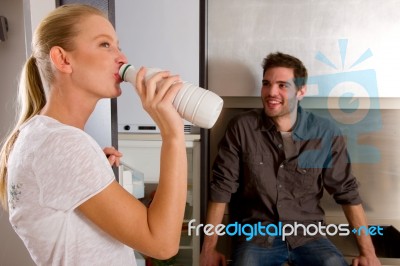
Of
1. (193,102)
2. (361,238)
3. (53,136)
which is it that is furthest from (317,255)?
(53,136)

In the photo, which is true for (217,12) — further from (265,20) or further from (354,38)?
(354,38)

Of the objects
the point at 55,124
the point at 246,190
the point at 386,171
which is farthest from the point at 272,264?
the point at 55,124

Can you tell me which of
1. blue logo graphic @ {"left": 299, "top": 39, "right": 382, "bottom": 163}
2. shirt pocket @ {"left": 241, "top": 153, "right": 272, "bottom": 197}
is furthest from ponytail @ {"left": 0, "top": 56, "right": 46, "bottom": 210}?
blue logo graphic @ {"left": 299, "top": 39, "right": 382, "bottom": 163}

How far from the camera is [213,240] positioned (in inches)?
46.4

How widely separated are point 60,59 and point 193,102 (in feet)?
0.66

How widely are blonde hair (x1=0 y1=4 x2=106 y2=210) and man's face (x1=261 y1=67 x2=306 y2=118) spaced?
0.72 m

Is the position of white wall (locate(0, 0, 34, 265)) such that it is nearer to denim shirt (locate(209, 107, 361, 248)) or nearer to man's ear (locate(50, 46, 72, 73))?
man's ear (locate(50, 46, 72, 73))

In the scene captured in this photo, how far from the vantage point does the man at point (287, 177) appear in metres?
1.12

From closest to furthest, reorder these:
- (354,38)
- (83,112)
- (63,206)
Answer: (63,206) → (83,112) → (354,38)

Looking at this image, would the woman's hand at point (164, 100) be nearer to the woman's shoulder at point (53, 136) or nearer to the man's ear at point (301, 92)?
the woman's shoulder at point (53, 136)

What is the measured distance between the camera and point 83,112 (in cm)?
53

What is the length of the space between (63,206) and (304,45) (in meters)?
0.97

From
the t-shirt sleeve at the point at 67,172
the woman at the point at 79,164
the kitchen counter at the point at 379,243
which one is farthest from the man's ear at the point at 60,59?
the kitchen counter at the point at 379,243

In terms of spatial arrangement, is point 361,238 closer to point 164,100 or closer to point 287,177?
point 287,177
